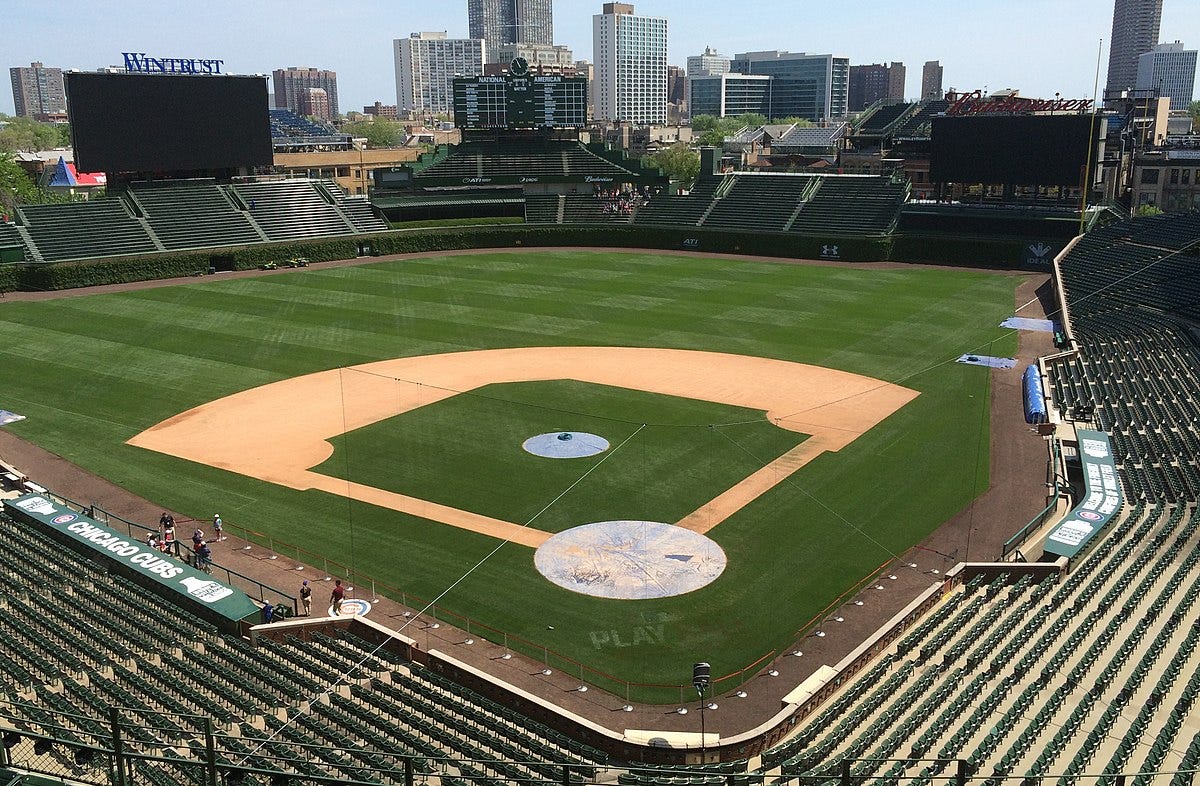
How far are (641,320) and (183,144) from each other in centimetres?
4512

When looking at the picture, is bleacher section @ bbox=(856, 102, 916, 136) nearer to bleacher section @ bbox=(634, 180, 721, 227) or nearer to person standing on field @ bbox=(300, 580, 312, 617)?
bleacher section @ bbox=(634, 180, 721, 227)

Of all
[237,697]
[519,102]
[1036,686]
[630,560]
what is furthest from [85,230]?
[1036,686]

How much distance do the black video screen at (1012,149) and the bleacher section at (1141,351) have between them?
6.85m

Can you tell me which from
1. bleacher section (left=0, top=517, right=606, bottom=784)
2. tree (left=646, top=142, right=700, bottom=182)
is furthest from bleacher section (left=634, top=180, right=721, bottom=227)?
bleacher section (left=0, top=517, right=606, bottom=784)

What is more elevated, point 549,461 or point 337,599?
point 549,461

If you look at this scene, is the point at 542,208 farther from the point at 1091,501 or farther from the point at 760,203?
the point at 1091,501

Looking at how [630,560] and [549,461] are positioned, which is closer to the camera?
[630,560]

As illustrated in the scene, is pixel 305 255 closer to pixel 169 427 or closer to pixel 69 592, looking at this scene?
pixel 169 427

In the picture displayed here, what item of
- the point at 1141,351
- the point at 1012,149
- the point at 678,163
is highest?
the point at 1012,149

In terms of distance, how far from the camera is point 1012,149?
7781 centimetres

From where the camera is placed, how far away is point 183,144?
8000 cm

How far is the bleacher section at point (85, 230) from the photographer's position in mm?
71875

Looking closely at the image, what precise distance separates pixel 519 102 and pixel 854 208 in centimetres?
3729

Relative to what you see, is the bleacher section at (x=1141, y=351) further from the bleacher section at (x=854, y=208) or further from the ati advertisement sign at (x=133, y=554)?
the ati advertisement sign at (x=133, y=554)
